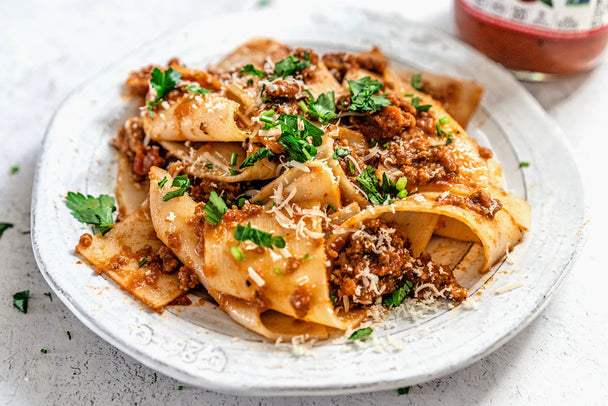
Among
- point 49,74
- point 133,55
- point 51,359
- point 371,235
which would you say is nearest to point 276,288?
point 371,235

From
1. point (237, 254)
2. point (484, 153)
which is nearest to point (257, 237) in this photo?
point (237, 254)

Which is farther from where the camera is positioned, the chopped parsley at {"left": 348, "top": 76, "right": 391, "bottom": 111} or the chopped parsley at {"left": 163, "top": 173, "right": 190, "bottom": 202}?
the chopped parsley at {"left": 348, "top": 76, "right": 391, "bottom": 111}

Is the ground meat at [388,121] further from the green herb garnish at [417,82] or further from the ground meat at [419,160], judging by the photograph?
the green herb garnish at [417,82]

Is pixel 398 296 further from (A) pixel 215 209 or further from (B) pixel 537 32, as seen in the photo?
(B) pixel 537 32

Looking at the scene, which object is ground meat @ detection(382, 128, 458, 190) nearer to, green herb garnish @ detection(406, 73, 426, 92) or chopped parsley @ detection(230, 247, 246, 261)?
green herb garnish @ detection(406, 73, 426, 92)

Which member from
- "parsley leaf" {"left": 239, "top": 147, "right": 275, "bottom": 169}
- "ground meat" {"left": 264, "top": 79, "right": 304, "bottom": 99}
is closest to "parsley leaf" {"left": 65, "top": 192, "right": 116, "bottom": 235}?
"parsley leaf" {"left": 239, "top": 147, "right": 275, "bottom": 169}

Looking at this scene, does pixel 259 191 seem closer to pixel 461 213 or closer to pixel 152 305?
pixel 152 305
